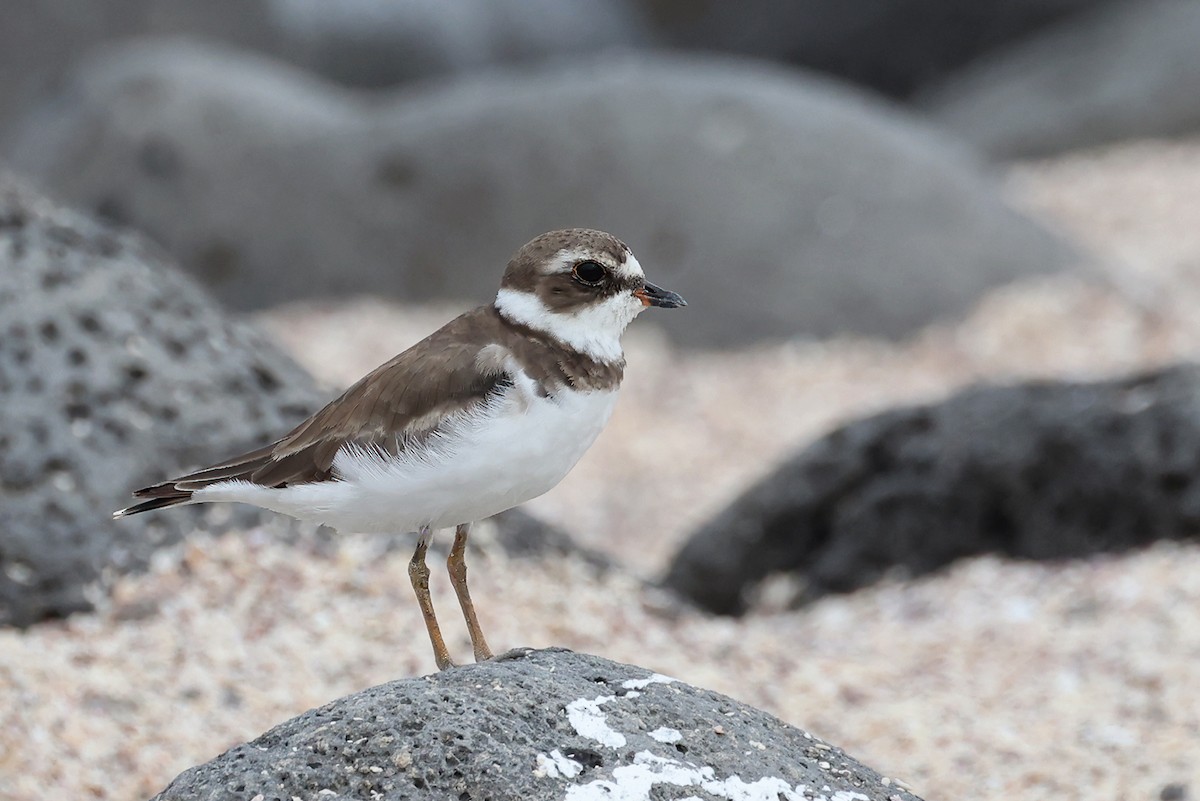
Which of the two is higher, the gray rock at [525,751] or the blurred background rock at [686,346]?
the blurred background rock at [686,346]

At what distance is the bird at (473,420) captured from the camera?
2771 millimetres

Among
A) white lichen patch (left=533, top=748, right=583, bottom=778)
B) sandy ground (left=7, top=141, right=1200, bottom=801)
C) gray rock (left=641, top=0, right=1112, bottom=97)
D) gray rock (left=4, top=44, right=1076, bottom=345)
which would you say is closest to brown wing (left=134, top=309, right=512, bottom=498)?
white lichen patch (left=533, top=748, right=583, bottom=778)

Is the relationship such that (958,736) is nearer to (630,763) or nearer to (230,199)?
(630,763)

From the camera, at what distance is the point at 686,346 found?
30.1 ft

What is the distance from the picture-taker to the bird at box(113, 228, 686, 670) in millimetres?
2771

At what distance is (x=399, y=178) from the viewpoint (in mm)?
9664

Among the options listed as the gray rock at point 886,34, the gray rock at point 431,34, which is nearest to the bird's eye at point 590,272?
the gray rock at point 431,34

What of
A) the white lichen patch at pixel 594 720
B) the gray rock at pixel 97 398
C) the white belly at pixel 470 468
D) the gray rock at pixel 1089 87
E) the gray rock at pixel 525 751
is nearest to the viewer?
the gray rock at pixel 525 751

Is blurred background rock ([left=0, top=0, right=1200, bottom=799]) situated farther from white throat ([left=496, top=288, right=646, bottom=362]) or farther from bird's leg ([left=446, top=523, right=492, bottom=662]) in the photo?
white throat ([left=496, top=288, right=646, bottom=362])

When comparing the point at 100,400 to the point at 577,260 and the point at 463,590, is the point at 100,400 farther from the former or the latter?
the point at 577,260

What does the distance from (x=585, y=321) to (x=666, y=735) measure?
0.82 metres

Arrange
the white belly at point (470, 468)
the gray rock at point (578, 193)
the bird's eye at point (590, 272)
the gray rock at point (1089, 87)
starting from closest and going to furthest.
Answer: the white belly at point (470, 468) → the bird's eye at point (590, 272) → the gray rock at point (578, 193) → the gray rock at point (1089, 87)

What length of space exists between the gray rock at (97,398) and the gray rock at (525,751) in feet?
5.80

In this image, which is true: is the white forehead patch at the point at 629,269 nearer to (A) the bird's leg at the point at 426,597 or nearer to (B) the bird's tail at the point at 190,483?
(A) the bird's leg at the point at 426,597
